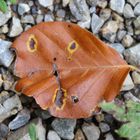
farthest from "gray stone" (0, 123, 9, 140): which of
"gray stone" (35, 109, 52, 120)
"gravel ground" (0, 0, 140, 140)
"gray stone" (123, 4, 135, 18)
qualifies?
"gray stone" (123, 4, 135, 18)

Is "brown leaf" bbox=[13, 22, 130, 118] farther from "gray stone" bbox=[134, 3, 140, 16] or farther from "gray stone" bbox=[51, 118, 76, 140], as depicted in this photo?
"gray stone" bbox=[134, 3, 140, 16]

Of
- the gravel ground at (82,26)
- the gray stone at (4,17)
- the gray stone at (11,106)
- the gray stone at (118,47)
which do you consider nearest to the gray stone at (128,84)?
the gravel ground at (82,26)

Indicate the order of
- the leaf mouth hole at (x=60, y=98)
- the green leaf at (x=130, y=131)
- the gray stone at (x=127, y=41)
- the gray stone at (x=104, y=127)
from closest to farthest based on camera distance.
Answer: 1. the green leaf at (x=130, y=131)
2. the leaf mouth hole at (x=60, y=98)
3. the gray stone at (x=104, y=127)
4. the gray stone at (x=127, y=41)

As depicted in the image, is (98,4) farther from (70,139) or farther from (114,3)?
(70,139)

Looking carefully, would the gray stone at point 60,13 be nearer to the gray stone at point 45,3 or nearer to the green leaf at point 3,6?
the gray stone at point 45,3

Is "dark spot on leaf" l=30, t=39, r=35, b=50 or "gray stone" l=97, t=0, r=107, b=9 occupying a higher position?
"gray stone" l=97, t=0, r=107, b=9

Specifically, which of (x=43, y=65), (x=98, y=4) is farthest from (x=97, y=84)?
(x=98, y=4)

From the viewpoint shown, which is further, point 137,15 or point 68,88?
point 137,15
